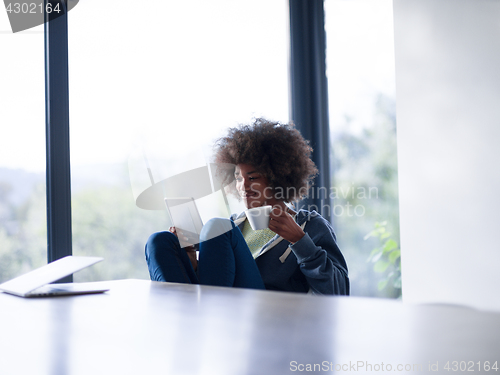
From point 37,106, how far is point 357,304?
1.58 meters

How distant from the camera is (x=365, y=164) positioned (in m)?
2.39

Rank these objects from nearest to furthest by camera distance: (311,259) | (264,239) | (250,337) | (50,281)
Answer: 1. (250,337)
2. (50,281)
3. (311,259)
4. (264,239)

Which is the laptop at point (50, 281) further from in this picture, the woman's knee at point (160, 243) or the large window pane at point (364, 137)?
the large window pane at point (364, 137)

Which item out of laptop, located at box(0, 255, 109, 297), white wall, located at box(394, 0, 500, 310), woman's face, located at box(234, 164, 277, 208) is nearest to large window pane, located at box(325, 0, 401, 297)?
white wall, located at box(394, 0, 500, 310)

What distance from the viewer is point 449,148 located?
5.77ft

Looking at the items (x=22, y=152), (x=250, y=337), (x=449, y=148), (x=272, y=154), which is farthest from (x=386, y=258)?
(x=250, y=337)

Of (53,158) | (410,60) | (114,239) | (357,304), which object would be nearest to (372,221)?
(410,60)

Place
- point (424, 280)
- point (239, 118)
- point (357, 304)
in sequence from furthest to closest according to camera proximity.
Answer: point (239, 118)
point (424, 280)
point (357, 304)

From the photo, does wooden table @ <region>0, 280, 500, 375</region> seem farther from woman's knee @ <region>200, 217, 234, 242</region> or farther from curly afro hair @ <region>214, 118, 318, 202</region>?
curly afro hair @ <region>214, 118, 318, 202</region>

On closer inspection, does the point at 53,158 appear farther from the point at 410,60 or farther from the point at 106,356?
the point at 410,60

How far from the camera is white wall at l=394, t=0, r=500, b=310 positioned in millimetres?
1620

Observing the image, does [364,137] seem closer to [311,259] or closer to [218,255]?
[311,259]

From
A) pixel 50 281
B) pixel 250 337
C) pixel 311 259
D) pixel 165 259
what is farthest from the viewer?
pixel 311 259

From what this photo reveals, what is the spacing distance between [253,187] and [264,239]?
0.86ft
